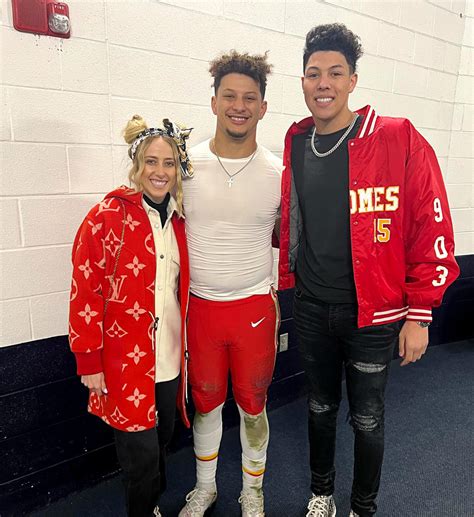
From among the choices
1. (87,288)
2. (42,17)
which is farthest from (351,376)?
(42,17)

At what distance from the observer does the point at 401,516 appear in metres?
1.73

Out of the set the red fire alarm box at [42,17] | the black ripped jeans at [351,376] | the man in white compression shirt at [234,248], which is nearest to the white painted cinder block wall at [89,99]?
the red fire alarm box at [42,17]

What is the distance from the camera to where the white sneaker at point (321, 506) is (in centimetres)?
167

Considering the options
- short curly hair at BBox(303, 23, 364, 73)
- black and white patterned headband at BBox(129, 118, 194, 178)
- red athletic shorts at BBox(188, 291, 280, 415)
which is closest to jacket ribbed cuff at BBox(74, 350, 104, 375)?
red athletic shorts at BBox(188, 291, 280, 415)

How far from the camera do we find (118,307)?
1310 mm

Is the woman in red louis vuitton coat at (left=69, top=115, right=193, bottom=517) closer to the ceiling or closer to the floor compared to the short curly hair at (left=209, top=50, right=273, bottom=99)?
closer to the floor

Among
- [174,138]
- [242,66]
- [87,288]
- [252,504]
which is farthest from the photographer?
[252,504]

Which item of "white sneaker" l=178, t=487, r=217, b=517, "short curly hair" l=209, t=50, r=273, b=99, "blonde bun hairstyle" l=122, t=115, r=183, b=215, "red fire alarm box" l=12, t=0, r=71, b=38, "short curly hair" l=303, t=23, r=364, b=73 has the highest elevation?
"red fire alarm box" l=12, t=0, r=71, b=38

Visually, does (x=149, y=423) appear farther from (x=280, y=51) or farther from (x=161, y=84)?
(x=280, y=51)

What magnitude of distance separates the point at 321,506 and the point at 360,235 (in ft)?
3.66

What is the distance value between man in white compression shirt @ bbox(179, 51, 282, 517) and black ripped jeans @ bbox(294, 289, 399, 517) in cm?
16

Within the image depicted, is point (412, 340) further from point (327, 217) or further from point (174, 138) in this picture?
point (174, 138)

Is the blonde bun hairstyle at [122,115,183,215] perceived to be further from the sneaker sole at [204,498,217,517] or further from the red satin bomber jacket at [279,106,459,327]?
the sneaker sole at [204,498,217,517]

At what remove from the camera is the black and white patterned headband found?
1327 mm
